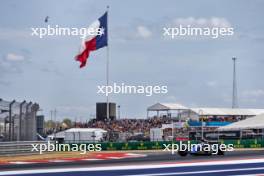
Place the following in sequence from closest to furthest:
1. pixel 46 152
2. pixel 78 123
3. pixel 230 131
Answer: pixel 46 152 < pixel 230 131 < pixel 78 123

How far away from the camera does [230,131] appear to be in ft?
163

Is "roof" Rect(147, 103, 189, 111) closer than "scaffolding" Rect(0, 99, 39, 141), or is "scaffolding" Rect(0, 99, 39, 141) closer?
"scaffolding" Rect(0, 99, 39, 141)

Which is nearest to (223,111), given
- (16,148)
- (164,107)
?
(164,107)

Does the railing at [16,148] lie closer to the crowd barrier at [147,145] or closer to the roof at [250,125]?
the crowd barrier at [147,145]

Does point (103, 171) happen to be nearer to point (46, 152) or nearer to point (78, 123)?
point (46, 152)

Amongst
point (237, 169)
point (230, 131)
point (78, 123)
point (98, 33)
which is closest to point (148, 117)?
point (78, 123)

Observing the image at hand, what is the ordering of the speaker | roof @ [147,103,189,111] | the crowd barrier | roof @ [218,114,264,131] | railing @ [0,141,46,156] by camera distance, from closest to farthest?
1. railing @ [0,141,46,156]
2. the crowd barrier
3. roof @ [218,114,264,131]
4. the speaker
5. roof @ [147,103,189,111]

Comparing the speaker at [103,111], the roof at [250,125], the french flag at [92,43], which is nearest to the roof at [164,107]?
the speaker at [103,111]

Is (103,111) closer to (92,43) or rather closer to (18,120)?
(92,43)

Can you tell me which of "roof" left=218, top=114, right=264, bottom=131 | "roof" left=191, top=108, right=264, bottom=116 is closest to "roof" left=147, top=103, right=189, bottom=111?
"roof" left=191, top=108, right=264, bottom=116

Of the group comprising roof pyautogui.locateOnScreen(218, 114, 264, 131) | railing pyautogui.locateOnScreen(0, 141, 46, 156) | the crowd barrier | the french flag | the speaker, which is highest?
the french flag

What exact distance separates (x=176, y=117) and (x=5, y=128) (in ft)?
140

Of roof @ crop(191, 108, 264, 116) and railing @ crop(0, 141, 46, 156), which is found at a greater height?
roof @ crop(191, 108, 264, 116)

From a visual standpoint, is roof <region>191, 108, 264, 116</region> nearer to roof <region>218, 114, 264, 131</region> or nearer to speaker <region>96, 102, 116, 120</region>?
speaker <region>96, 102, 116, 120</region>
